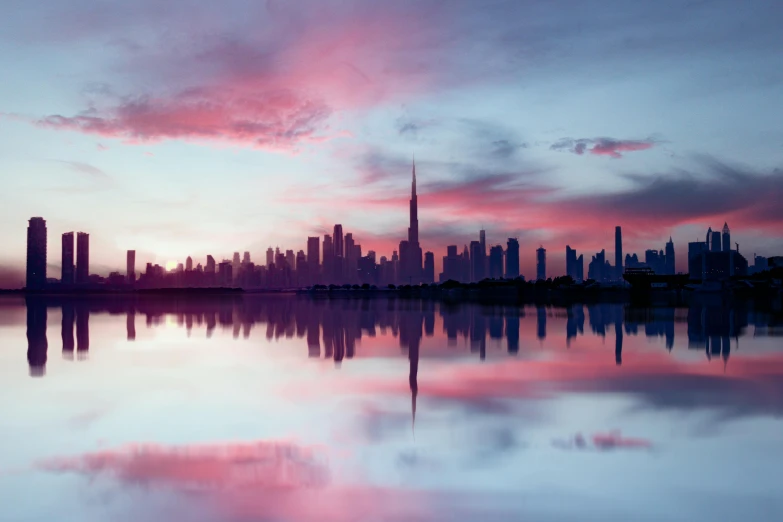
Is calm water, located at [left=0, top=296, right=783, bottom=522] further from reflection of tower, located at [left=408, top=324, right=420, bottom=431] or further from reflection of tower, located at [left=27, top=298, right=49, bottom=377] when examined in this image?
reflection of tower, located at [left=27, top=298, right=49, bottom=377]

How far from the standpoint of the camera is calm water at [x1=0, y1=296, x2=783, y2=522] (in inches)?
420

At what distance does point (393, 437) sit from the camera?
14828 mm

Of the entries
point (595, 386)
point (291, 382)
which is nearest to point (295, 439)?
point (291, 382)

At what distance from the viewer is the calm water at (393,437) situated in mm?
10656

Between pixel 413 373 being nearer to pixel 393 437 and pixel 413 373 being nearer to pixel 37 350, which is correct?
pixel 393 437

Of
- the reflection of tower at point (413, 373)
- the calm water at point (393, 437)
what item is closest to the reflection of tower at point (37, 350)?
the calm water at point (393, 437)

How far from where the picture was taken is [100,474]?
12.2 metres

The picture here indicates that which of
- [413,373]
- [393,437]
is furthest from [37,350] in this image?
[393,437]

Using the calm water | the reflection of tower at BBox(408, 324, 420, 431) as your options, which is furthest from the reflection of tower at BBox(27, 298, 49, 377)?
the reflection of tower at BBox(408, 324, 420, 431)

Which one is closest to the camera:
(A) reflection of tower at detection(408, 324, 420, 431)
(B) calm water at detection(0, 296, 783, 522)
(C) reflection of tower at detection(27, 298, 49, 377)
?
(B) calm water at detection(0, 296, 783, 522)

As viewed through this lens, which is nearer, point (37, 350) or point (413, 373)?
point (413, 373)

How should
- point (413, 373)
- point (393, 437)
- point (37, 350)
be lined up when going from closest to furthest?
point (393, 437) < point (413, 373) < point (37, 350)

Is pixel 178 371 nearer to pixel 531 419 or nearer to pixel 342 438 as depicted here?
pixel 342 438

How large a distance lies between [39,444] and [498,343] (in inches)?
978
